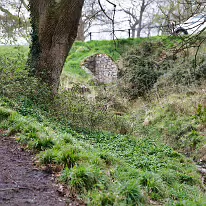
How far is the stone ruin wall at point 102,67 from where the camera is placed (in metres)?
19.3

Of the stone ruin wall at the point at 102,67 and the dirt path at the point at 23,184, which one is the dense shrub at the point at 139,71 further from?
the dirt path at the point at 23,184

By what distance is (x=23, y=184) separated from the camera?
11.4 ft

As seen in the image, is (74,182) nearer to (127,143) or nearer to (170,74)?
(127,143)

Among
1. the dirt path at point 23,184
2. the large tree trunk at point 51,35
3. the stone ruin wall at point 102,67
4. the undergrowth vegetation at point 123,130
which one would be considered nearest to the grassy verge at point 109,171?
Result: the undergrowth vegetation at point 123,130

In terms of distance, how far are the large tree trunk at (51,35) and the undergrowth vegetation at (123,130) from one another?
0.63 m

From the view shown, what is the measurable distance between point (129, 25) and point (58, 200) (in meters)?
23.3

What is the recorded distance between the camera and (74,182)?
341 cm

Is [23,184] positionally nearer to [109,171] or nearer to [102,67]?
[109,171]

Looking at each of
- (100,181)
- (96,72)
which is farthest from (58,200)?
(96,72)

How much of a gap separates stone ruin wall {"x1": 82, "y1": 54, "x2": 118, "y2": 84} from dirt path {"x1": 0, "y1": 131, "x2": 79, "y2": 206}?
1498cm

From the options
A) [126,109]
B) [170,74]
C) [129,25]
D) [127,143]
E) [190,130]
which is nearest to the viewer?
[127,143]

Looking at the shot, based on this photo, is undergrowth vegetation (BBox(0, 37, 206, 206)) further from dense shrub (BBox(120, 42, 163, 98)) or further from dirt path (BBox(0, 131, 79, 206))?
dirt path (BBox(0, 131, 79, 206))

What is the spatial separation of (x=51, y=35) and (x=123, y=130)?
4.09m

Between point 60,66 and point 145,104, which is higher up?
point 60,66
